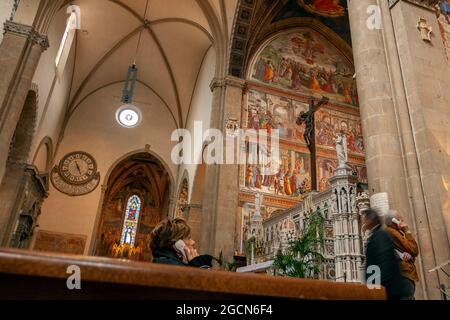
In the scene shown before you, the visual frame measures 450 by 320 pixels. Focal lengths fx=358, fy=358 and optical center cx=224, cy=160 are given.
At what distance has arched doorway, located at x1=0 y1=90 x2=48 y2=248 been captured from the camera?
10961 mm

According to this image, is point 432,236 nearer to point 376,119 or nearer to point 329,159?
point 376,119

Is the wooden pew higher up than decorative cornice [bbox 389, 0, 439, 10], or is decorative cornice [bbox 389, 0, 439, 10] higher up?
decorative cornice [bbox 389, 0, 439, 10]

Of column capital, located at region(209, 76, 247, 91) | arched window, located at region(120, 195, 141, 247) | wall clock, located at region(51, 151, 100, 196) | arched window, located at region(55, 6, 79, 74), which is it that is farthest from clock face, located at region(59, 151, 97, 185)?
arched window, located at region(120, 195, 141, 247)

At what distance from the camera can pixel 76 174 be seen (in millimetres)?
17562

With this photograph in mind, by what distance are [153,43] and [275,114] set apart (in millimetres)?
7382

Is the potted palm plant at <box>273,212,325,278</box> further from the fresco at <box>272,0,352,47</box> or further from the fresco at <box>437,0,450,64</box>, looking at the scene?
the fresco at <box>272,0,352,47</box>

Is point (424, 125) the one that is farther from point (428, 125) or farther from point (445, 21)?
point (445, 21)

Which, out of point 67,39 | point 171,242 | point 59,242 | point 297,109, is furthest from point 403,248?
point 59,242

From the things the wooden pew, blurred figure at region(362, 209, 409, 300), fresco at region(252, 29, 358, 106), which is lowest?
the wooden pew

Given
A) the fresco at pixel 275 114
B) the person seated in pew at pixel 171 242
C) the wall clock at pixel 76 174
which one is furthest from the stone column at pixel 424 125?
the wall clock at pixel 76 174

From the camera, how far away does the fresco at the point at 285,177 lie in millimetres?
11914

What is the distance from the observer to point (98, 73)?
18016 millimetres

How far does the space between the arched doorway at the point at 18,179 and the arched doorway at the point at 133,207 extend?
12816mm

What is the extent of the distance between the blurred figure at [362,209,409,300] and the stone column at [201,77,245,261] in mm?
8325
